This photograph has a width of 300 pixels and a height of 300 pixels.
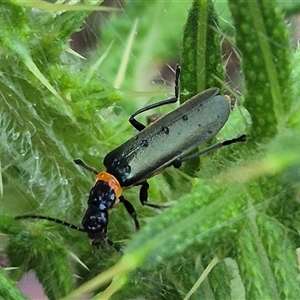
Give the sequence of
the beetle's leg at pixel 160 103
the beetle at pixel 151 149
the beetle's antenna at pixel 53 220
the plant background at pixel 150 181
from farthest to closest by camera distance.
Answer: the beetle's leg at pixel 160 103 → the beetle at pixel 151 149 → the beetle's antenna at pixel 53 220 → the plant background at pixel 150 181

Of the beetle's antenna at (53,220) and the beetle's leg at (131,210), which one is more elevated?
the beetle's antenna at (53,220)

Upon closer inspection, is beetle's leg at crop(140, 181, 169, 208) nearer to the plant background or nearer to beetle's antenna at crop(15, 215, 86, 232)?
the plant background

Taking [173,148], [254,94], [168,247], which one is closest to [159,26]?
[173,148]

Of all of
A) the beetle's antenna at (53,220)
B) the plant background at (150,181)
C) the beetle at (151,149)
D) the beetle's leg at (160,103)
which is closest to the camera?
the plant background at (150,181)

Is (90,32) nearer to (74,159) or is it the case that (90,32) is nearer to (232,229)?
(74,159)

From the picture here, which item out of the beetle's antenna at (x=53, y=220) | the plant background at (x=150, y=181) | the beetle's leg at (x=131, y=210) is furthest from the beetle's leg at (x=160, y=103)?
the beetle's antenna at (x=53, y=220)

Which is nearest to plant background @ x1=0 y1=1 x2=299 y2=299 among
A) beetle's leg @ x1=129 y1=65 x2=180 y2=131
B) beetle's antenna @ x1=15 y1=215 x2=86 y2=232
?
beetle's antenna @ x1=15 y1=215 x2=86 y2=232

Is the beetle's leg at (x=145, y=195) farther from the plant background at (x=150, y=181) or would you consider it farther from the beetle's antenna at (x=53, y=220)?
the beetle's antenna at (x=53, y=220)
